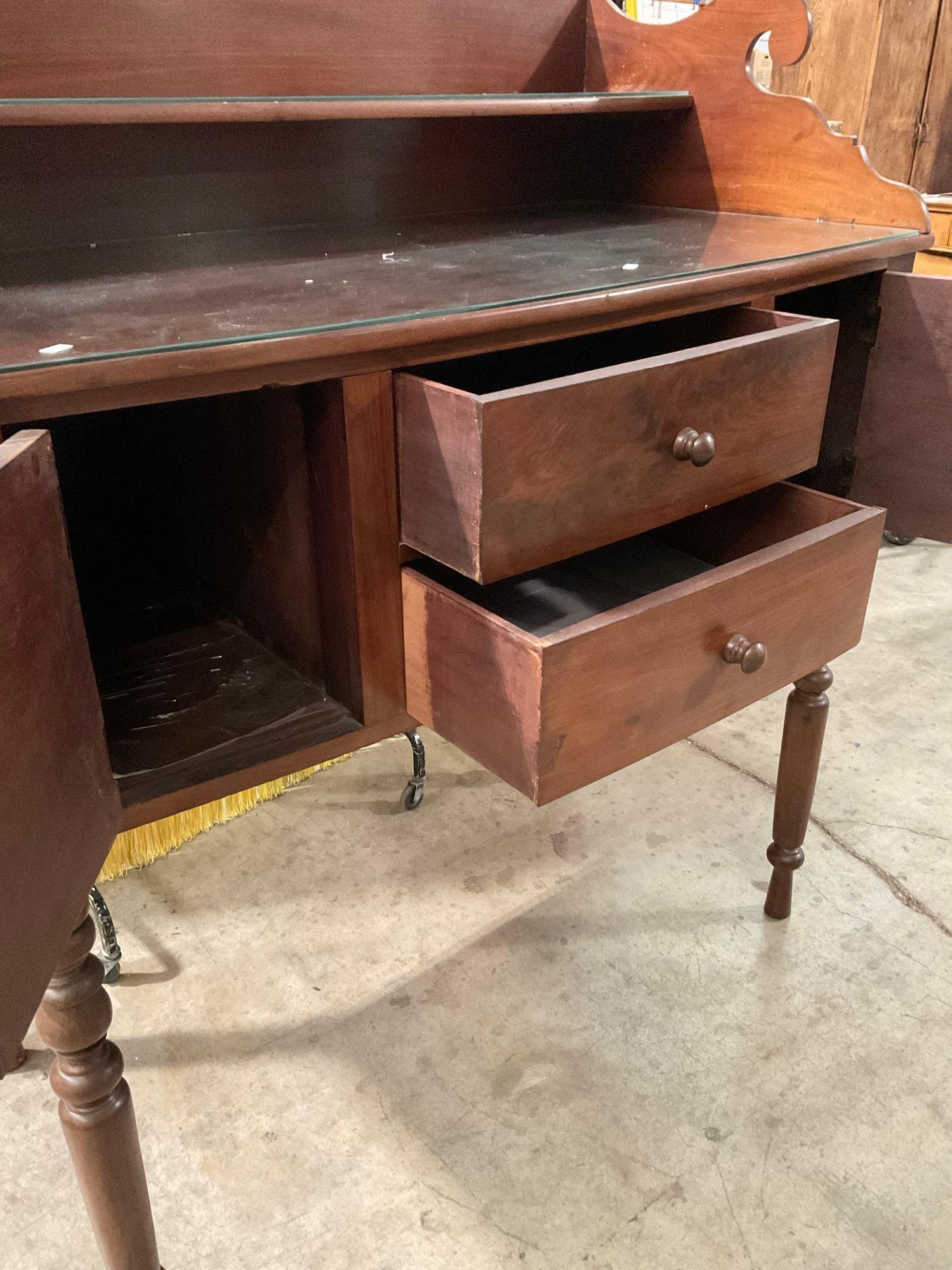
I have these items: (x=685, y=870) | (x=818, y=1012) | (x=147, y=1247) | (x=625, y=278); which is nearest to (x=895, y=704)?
(x=685, y=870)

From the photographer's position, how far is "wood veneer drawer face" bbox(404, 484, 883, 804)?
72 centimetres

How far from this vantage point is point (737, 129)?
1146mm

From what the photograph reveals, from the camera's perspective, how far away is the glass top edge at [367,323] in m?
0.55

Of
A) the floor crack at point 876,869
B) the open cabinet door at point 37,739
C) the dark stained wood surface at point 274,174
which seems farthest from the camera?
the floor crack at point 876,869

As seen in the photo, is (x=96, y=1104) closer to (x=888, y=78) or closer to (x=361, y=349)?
(x=361, y=349)

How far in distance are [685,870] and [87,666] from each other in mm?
916

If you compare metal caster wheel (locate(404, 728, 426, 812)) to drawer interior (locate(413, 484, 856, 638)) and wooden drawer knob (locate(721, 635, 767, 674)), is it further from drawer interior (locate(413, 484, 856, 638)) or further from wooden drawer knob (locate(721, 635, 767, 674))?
wooden drawer knob (locate(721, 635, 767, 674))

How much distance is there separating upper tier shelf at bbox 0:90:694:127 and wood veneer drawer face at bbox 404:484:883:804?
404mm

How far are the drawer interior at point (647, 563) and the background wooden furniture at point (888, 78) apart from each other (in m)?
1.83

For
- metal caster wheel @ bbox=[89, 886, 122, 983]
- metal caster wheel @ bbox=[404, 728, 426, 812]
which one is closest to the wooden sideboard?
metal caster wheel @ bbox=[89, 886, 122, 983]

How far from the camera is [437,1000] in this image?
1120 mm

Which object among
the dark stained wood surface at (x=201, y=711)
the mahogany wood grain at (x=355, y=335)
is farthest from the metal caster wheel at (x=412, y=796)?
the mahogany wood grain at (x=355, y=335)

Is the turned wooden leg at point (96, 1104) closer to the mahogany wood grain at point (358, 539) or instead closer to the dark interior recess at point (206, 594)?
the dark interior recess at point (206, 594)

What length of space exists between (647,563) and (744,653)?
0.90ft
